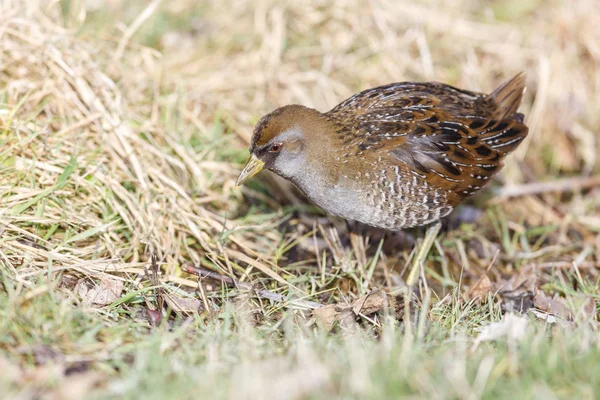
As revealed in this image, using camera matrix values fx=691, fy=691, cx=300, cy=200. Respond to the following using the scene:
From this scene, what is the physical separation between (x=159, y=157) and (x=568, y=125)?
3.87 meters

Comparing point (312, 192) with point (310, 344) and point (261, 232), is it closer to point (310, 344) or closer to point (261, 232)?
point (261, 232)

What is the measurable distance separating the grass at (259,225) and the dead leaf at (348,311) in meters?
0.01

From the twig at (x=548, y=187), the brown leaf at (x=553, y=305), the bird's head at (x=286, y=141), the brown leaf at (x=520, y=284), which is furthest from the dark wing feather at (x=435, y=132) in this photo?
the twig at (x=548, y=187)

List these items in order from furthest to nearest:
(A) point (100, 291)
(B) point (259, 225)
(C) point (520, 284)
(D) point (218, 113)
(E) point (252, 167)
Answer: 1. (D) point (218, 113)
2. (B) point (259, 225)
3. (C) point (520, 284)
4. (E) point (252, 167)
5. (A) point (100, 291)

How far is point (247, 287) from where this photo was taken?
440 cm

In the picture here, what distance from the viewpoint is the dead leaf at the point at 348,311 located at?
408 cm

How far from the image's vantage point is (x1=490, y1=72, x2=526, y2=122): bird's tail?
5090 millimetres

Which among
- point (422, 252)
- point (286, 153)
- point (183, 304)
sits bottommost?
point (183, 304)

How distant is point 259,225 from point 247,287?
0.79m

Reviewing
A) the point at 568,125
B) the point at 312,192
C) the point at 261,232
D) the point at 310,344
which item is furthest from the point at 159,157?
the point at 568,125

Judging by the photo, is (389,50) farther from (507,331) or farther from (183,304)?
(507,331)

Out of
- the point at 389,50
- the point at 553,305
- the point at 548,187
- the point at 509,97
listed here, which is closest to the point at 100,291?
the point at 553,305

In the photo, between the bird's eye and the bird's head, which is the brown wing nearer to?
the bird's head

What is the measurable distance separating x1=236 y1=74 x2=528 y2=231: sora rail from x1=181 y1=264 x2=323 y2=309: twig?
652mm
